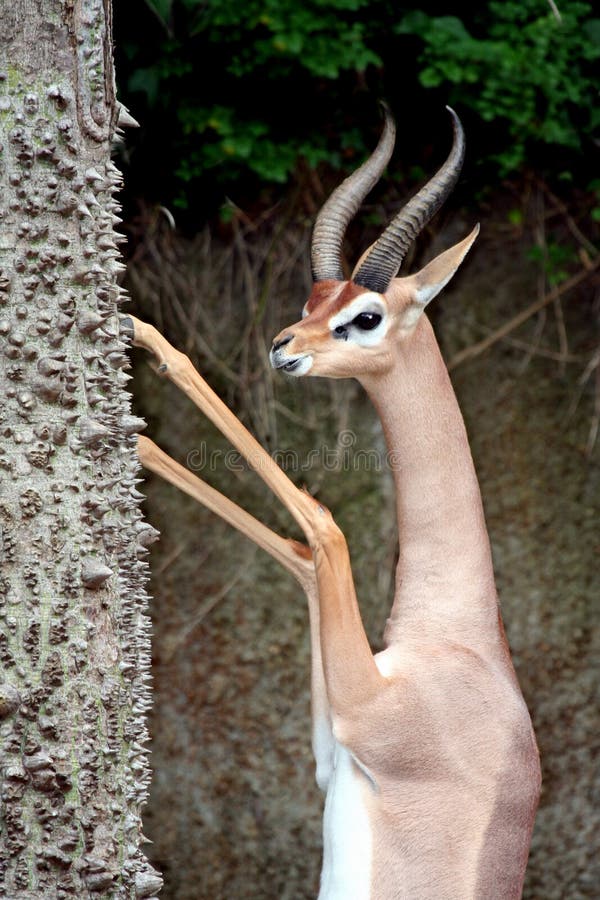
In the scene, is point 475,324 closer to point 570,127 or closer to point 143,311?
point 570,127

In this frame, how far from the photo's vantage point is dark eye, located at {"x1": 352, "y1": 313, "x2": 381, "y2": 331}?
247 cm

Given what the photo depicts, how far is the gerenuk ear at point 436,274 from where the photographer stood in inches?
100

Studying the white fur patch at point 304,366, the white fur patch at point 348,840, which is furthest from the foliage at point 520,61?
the white fur patch at point 348,840

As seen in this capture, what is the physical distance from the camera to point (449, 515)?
255 centimetres

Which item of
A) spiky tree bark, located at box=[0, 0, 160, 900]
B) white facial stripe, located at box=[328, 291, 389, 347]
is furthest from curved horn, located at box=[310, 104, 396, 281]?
spiky tree bark, located at box=[0, 0, 160, 900]

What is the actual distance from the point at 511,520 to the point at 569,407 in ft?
1.83

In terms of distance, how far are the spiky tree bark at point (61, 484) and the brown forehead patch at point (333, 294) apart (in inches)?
21.9

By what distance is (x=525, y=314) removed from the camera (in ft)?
14.9

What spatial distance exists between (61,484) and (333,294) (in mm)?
837

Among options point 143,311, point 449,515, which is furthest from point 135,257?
point 449,515

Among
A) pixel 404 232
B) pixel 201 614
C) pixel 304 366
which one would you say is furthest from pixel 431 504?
pixel 201 614

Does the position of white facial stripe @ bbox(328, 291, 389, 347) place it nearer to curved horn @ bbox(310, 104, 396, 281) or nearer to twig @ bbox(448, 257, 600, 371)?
curved horn @ bbox(310, 104, 396, 281)

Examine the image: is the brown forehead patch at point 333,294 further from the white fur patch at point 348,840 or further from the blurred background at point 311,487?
the blurred background at point 311,487

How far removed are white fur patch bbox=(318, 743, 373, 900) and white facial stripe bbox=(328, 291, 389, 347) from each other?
3.17ft
